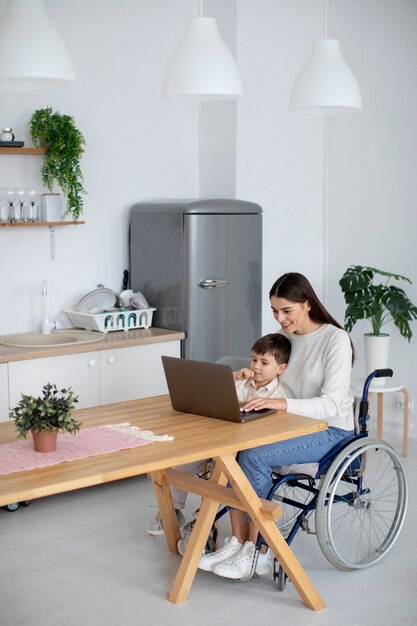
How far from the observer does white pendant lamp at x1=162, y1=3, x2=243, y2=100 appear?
3027 millimetres

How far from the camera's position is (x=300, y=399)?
11.8 ft

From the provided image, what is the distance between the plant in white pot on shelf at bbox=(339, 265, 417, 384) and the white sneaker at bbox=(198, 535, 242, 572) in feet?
6.62

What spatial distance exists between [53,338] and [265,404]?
6.24ft

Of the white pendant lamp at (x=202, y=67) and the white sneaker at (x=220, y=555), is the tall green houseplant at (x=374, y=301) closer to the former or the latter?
the white sneaker at (x=220, y=555)

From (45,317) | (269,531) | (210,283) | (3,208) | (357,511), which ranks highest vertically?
(3,208)

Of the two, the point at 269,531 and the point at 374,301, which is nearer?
the point at 269,531

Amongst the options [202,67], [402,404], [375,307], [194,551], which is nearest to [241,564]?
[194,551]

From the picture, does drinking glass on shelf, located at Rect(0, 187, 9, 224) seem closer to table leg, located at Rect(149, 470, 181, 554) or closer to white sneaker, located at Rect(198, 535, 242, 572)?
table leg, located at Rect(149, 470, 181, 554)

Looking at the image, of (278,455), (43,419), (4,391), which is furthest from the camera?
(4,391)

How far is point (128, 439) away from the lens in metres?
3.09

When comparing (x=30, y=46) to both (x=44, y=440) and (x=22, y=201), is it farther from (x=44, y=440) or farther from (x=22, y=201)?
(x=22, y=201)

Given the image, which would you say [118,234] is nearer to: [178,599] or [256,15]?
[256,15]

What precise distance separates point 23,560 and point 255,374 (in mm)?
1277

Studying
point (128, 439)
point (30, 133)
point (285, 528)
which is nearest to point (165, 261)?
point (30, 133)
